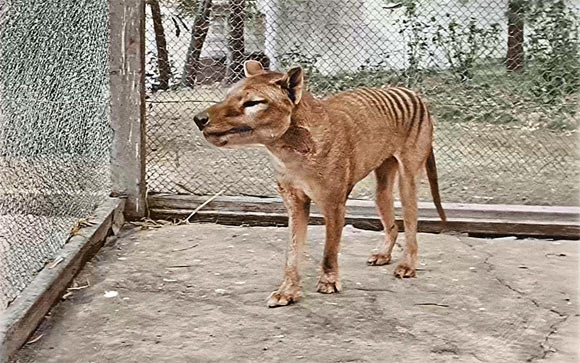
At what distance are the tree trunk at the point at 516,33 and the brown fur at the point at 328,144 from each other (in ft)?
2.15

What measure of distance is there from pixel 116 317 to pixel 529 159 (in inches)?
84.5

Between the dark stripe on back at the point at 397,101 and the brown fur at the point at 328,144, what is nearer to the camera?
the brown fur at the point at 328,144

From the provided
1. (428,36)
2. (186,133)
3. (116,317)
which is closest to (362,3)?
(428,36)

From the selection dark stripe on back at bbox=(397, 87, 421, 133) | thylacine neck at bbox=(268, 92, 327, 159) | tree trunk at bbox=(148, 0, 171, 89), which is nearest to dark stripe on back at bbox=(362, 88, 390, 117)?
dark stripe on back at bbox=(397, 87, 421, 133)

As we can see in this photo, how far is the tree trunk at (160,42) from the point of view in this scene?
439cm

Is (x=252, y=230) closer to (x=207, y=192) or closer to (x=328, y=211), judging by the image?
(x=207, y=192)

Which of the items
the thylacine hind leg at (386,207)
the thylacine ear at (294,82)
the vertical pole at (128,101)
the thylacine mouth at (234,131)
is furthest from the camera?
the vertical pole at (128,101)

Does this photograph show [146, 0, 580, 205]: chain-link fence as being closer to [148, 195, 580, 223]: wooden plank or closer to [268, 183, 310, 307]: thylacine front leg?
[148, 195, 580, 223]: wooden plank

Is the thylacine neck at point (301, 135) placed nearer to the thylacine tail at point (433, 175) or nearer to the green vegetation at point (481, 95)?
the thylacine tail at point (433, 175)

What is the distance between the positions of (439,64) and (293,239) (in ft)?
4.25

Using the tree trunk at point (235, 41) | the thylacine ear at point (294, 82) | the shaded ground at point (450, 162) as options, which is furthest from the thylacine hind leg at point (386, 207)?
the tree trunk at point (235, 41)

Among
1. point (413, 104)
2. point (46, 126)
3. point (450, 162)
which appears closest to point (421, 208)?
point (450, 162)

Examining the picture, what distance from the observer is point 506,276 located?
3752 millimetres

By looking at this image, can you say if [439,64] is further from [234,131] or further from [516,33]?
[234,131]
